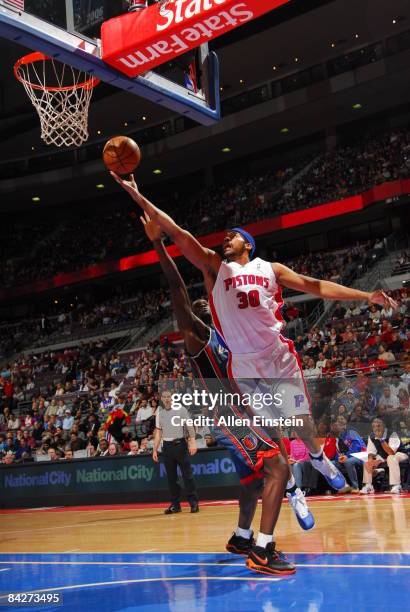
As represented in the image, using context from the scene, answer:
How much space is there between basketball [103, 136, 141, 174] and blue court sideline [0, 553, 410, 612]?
3072mm

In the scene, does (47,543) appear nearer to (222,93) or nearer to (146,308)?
(146,308)

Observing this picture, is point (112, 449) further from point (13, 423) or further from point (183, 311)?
point (183, 311)

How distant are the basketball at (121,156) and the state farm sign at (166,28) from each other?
2174 millimetres

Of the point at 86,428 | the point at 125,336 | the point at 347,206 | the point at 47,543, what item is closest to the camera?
the point at 47,543

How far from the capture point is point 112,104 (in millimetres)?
29797

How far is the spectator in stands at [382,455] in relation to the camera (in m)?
10.5

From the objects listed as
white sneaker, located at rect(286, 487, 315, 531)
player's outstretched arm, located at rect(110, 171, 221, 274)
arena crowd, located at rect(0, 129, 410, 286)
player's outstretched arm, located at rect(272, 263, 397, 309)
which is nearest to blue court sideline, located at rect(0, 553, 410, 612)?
white sneaker, located at rect(286, 487, 315, 531)

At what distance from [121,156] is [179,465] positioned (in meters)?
→ 6.53

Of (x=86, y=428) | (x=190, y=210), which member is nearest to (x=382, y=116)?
(x=190, y=210)

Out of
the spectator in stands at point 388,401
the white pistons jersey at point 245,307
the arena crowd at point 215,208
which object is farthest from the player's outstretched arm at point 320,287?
the arena crowd at point 215,208

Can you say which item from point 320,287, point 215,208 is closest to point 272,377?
point 320,287

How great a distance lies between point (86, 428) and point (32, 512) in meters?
3.08
